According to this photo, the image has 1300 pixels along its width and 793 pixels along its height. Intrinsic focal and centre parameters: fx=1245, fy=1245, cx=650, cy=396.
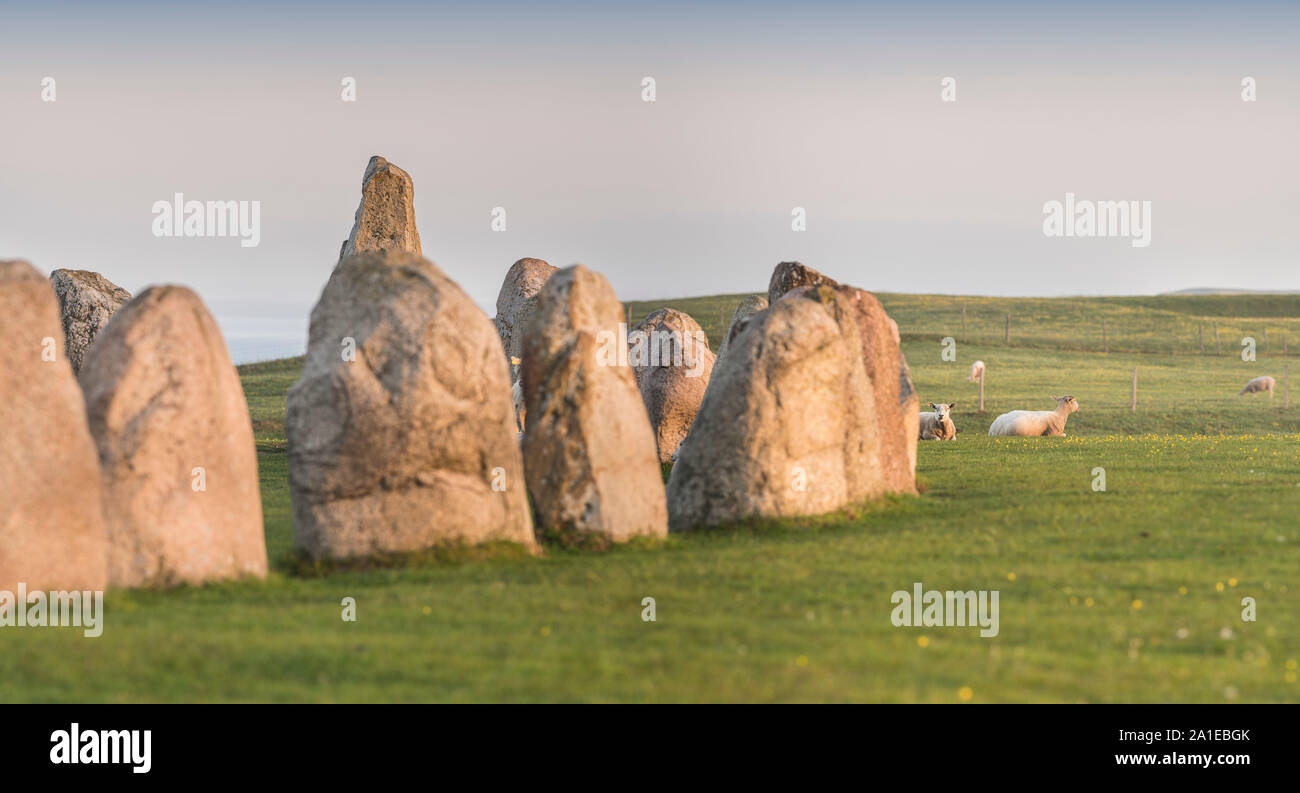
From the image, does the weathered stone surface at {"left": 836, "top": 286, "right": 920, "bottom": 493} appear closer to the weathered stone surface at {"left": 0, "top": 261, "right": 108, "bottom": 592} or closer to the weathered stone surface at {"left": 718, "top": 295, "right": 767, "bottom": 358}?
the weathered stone surface at {"left": 718, "top": 295, "right": 767, "bottom": 358}

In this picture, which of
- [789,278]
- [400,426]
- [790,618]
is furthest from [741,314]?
[790,618]

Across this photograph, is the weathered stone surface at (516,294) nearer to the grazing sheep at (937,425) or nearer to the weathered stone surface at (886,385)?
the grazing sheep at (937,425)

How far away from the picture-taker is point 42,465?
1317 centimetres

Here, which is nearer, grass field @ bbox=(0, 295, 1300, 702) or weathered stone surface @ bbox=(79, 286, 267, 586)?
grass field @ bbox=(0, 295, 1300, 702)

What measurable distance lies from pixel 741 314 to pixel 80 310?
18628 mm

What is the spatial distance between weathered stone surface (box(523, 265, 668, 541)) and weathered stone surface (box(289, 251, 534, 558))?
43.4 inches

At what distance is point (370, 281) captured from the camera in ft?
54.2

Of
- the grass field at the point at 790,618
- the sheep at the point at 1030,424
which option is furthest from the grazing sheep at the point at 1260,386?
the grass field at the point at 790,618

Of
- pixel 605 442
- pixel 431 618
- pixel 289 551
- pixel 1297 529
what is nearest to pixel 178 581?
pixel 289 551

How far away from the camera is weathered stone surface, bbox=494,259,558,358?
3685cm

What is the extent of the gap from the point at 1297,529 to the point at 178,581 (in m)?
15.8

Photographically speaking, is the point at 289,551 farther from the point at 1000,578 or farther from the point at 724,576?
the point at 1000,578

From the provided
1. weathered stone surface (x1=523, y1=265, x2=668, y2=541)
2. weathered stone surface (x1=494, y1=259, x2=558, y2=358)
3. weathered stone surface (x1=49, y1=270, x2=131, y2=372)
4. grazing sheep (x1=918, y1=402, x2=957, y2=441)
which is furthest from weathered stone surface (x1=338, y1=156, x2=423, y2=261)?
weathered stone surface (x1=523, y1=265, x2=668, y2=541)
